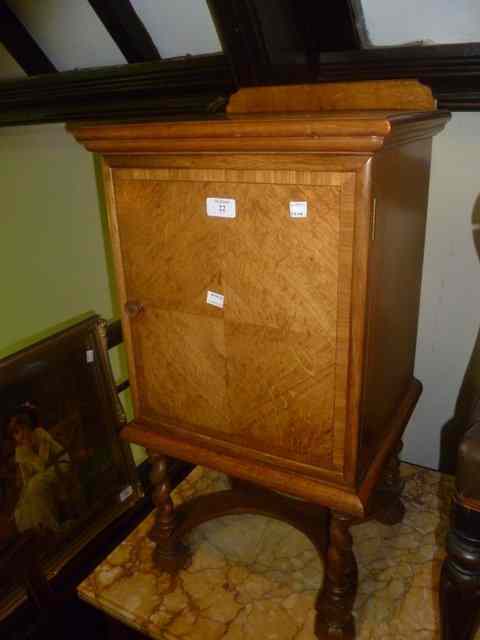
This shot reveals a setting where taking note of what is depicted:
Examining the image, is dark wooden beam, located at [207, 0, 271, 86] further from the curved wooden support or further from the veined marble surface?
the veined marble surface

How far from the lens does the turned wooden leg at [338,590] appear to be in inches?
45.3

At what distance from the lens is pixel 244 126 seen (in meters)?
0.89

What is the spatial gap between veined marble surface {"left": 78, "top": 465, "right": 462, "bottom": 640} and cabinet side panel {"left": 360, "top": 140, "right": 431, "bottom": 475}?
0.46 meters

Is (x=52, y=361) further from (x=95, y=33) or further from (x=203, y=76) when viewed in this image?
(x=95, y=33)

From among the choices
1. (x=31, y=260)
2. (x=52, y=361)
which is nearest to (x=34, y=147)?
(x=31, y=260)

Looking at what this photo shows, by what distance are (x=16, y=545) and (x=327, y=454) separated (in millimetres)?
825

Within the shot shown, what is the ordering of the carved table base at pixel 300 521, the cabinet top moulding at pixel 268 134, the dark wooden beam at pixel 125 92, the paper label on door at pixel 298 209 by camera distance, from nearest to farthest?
the cabinet top moulding at pixel 268 134 < the paper label on door at pixel 298 209 < the carved table base at pixel 300 521 < the dark wooden beam at pixel 125 92

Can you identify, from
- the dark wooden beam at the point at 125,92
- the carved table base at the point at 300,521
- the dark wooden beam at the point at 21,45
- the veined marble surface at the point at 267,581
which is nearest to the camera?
the carved table base at the point at 300,521

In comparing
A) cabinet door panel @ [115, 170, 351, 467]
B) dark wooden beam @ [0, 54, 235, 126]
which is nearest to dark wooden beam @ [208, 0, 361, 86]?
dark wooden beam @ [0, 54, 235, 126]

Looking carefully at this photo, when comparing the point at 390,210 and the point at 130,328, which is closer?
the point at 390,210

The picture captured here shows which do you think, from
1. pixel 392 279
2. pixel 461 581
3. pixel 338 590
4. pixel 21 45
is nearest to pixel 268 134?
pixel 392 279

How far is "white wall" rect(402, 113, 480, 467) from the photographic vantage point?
137 centimetres

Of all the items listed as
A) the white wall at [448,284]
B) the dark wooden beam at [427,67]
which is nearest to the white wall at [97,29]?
the dark wooden beam at [427,67]

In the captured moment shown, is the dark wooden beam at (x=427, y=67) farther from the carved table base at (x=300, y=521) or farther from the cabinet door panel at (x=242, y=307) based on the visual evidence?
the carved table base at (x=300, y=521)
